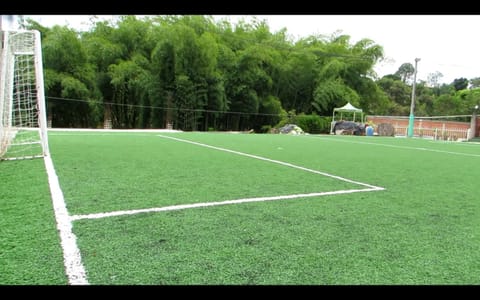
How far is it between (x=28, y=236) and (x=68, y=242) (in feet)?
0.71

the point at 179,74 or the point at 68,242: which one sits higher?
the point at 179,74

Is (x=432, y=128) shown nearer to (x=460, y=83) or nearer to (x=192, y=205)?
(x=192, y=205)

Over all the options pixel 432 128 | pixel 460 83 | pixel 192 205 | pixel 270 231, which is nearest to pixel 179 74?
pixel 192 205

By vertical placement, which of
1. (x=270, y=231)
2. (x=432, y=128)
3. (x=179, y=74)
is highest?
(x=179, y=74)

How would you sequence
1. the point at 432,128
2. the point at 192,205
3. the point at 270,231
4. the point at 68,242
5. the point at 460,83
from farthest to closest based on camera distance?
the point at 460,83, the point at 432,128, the point at 192,205, the point at 270,231, the point at 68,242

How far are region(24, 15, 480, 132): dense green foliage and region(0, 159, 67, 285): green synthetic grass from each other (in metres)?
10.5

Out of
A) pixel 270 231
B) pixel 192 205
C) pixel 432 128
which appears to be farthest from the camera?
pixel 432 128

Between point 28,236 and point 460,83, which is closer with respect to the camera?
point 28,236

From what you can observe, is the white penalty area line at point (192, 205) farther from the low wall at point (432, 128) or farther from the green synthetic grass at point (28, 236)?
the low wall at point (432, 128)

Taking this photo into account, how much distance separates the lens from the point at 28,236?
1510 millimetres

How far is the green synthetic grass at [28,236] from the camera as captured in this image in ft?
3.81
